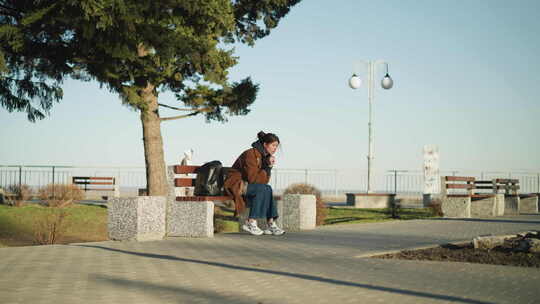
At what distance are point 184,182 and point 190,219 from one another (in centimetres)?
66

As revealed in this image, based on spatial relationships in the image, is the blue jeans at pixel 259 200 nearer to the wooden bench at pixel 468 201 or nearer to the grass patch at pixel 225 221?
the grass patch at pixel 225 221

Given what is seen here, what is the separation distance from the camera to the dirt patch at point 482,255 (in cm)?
777

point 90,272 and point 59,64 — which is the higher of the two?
point 59,64

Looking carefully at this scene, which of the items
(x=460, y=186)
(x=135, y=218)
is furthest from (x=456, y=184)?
(x=135, y=218)

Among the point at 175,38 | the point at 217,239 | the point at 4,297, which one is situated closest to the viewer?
the point at 4,297

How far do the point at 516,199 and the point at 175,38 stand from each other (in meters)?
13.8

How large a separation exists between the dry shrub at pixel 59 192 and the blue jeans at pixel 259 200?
12.5 m

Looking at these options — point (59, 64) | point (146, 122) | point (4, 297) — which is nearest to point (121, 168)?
point (146, 122)

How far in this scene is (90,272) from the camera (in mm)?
6512

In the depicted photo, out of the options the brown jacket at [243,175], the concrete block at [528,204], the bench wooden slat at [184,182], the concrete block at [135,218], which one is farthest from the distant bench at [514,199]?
the concrete block at [135,218]

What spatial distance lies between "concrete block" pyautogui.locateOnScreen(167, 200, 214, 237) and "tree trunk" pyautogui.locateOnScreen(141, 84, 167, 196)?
828 centimetres

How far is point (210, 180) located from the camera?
11.2 metres

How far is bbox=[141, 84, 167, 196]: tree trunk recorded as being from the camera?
1912 centimetres

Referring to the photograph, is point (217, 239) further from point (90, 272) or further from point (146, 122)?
point (146, 122)
